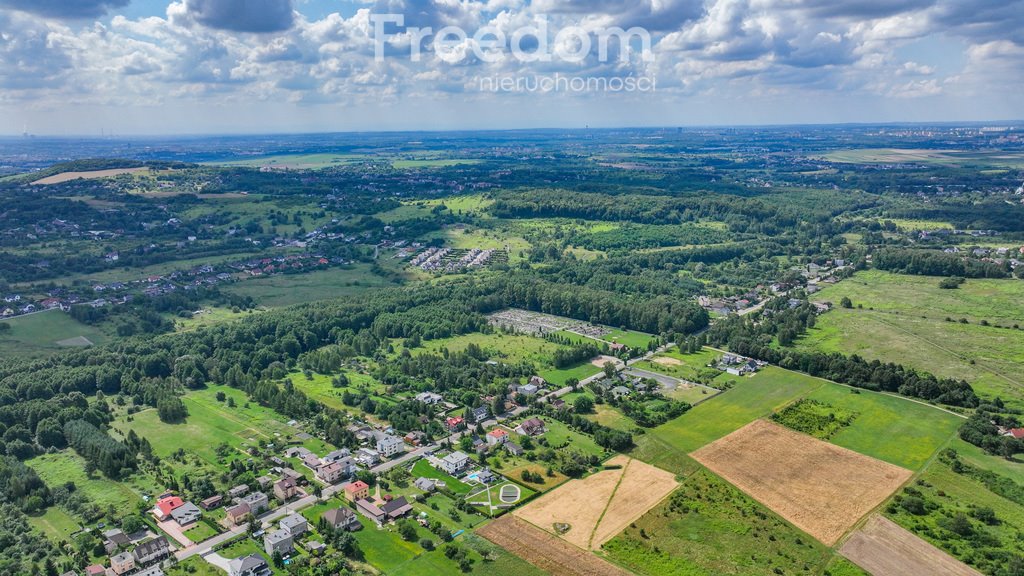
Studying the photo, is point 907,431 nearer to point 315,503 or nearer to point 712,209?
point 315,503

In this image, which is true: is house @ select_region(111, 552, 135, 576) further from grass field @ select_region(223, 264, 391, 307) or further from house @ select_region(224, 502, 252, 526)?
grass field @ select_region(223, 264, 391, 307)

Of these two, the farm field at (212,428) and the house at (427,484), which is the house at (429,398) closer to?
the farm field at (212,428)

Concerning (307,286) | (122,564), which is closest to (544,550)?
(122,564)

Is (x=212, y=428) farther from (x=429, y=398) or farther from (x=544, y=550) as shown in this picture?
(x=544, y=550)

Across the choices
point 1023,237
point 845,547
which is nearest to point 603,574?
point 845,547

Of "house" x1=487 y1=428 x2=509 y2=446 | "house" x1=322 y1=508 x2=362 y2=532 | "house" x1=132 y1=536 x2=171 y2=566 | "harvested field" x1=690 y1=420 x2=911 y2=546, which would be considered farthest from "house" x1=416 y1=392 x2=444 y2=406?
"house" x1=132 y1=536 x2=171 y2=566

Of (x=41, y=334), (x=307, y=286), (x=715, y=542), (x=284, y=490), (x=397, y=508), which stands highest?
(x=307, y=286)
